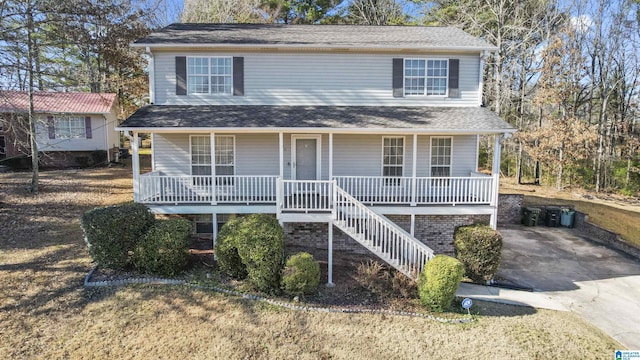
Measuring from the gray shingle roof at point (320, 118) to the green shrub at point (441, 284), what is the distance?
4227 millimetres

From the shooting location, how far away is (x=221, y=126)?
33.9 ft

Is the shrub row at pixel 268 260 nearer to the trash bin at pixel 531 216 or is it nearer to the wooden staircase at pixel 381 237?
the wooden staircase at pixel 381 237

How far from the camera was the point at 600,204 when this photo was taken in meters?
18.2

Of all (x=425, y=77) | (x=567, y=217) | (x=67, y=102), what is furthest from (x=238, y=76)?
(x=67, y=102)

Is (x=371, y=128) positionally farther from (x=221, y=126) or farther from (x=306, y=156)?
(x=221, y=126)

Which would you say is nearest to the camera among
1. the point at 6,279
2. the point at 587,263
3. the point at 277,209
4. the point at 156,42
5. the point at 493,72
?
the point at 6,279

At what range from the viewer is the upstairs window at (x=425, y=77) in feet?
39.8

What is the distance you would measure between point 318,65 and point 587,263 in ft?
34.9

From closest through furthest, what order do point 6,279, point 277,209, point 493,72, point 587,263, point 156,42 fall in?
point 6,279 < point 277,209 < point 587,263 < point 156,42 < point 493,72

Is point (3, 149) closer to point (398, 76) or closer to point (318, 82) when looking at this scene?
point (318, 82)

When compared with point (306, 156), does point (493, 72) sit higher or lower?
higher

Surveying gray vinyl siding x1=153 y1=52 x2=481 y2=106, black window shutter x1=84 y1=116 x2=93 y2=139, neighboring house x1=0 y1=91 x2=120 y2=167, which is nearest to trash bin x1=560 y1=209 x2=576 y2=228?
gray vinyl siding x1=153 y1=52 x2=481 y2=106

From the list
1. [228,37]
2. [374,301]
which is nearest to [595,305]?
[374,301]

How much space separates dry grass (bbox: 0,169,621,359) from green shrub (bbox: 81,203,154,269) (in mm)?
768
